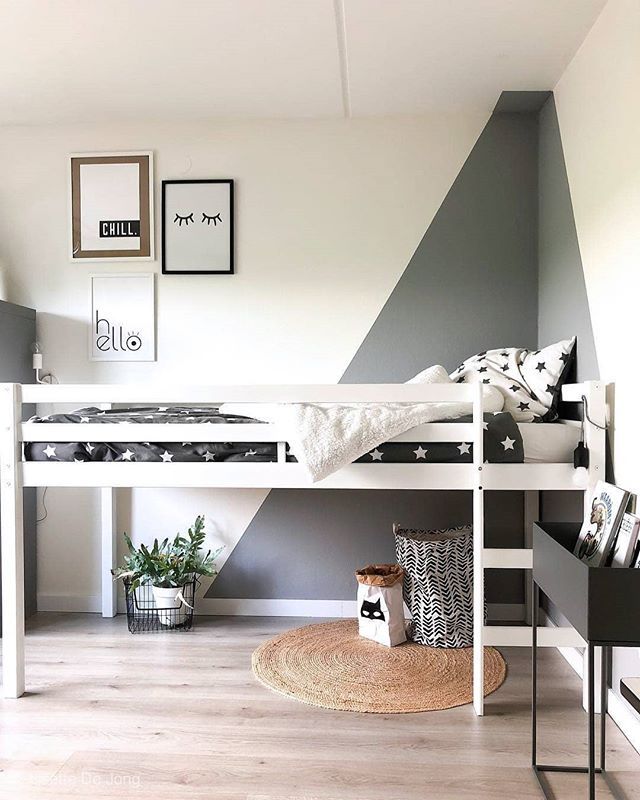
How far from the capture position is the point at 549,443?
240 cm

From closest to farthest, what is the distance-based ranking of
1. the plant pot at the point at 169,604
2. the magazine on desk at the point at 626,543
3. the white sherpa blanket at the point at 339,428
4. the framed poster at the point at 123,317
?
the magazine on desk at the point at 626,543, the white sherpa blanket at the point at 339,428, the plant pot at the point at 169,604, the framed poster at the point at 123,317

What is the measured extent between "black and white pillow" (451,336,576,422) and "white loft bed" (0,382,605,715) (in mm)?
176

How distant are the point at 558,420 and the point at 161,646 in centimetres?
177

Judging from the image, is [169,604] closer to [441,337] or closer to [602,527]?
[441,337]

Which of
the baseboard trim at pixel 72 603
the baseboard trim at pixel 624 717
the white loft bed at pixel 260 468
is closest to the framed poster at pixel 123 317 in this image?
the white loft bed at pixel 260 468

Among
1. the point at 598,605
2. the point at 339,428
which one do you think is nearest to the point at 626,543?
the point at 598,605

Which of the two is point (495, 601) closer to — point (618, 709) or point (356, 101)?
point (618, 709)

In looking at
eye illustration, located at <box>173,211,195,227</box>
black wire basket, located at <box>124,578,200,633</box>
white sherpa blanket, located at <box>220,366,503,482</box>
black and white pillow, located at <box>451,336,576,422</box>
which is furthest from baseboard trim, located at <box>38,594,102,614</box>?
black and white pillow, located at <box>451,336,576,422</box>

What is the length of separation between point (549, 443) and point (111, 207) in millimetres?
2214

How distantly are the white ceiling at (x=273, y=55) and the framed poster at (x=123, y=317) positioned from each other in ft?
2.40

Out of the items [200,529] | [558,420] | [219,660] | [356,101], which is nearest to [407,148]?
→ [356,101]

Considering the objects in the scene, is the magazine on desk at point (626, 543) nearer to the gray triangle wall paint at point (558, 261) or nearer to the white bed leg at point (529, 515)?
the gray triangle wall paint at point (558, 261)

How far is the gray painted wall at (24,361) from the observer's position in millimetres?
3123

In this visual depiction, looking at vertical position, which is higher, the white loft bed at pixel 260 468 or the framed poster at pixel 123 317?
the framed poster at pixel 123 317
